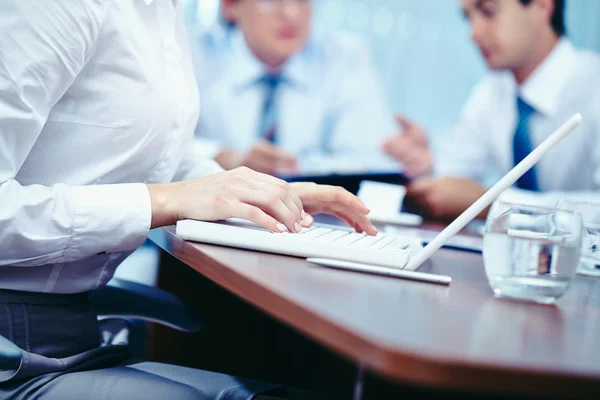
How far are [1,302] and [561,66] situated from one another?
9.87 feet

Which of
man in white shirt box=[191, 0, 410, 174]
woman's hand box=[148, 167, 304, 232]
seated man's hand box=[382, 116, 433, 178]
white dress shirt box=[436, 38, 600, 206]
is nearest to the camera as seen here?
woman's hand box=[148, 167, 304, 232]

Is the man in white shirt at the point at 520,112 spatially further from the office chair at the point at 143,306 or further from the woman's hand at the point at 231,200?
the woman's hand at the point at 231,200

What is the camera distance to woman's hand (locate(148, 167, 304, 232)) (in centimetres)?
91

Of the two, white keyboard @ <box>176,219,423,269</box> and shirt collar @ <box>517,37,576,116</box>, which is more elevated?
shirt collar @ <box>517,37,576,116</box>

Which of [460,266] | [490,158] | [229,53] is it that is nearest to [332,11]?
[229,53]

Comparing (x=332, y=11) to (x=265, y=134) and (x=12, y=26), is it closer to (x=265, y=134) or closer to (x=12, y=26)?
(x=265, y=134)

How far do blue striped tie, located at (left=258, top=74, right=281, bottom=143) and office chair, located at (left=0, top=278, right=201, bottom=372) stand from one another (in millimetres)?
2619

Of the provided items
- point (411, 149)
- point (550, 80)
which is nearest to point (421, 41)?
point (411, 149)

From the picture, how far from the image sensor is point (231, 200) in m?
0.91

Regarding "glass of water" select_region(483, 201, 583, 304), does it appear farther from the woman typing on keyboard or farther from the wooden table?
the woman typing on keyboard

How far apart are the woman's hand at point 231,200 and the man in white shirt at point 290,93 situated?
2766 mm

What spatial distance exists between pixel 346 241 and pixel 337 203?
0.23 meters

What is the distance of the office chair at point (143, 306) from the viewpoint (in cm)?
114

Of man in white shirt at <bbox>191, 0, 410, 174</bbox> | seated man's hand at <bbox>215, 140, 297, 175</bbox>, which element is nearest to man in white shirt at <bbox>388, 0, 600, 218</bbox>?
man in white shirt at <bbox>191, 0, 410, 174</bbox>
